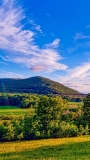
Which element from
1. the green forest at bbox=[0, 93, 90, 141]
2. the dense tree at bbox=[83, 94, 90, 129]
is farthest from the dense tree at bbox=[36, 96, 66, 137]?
the dense tree at bbox=[83, 94, 90, 129]

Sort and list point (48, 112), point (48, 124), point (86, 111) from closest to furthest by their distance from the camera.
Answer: point (48, 124) < point (48, 112) < point (86, 111)

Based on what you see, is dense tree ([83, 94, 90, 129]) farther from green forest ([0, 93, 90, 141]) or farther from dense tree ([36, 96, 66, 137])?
dense tree ([36, 96, 66, 137])

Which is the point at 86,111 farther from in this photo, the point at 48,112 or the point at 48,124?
the point at 48,124

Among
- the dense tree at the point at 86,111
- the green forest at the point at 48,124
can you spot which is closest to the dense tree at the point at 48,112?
the green forest at the point at 48,124

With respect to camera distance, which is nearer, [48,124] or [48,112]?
[48,124]

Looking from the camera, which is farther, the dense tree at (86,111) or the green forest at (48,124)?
the dense tree at (86,111)

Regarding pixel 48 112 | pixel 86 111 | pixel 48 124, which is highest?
pixel 86 111

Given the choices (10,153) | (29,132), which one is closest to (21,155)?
(10,153)

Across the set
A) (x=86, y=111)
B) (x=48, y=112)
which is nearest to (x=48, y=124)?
(x=48, y=112)

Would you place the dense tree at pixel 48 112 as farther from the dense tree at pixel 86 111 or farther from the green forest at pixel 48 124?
the dense tree at pixel 86 111

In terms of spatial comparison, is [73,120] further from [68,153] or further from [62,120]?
[68,153]

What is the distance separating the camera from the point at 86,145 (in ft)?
130

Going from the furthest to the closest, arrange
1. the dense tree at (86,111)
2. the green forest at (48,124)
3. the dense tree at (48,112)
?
1. the dense tree at (86,111)
2. the dense tree at (48,112)
3. the green forest at (48,124)

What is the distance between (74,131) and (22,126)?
11.6 meters
